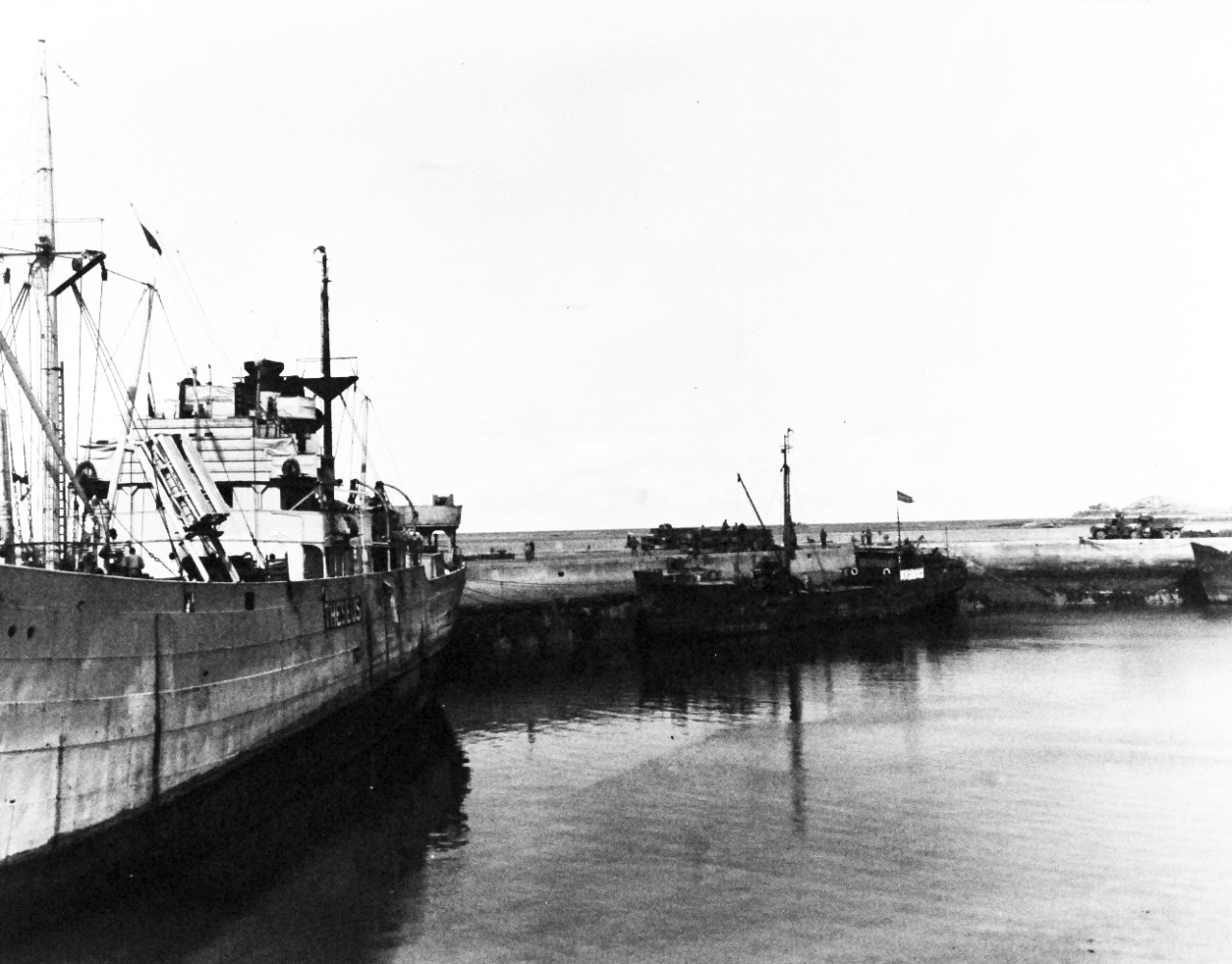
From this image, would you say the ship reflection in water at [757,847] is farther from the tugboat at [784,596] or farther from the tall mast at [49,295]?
the tugboat at [784,596]

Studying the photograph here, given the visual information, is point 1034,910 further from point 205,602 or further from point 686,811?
point 205,602

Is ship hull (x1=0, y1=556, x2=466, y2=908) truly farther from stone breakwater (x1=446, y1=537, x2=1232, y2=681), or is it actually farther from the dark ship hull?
the dark ship hull

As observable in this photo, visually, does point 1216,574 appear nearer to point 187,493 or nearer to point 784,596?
point 784,596

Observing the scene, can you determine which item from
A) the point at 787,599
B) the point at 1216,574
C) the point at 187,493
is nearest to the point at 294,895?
the point at 187,493

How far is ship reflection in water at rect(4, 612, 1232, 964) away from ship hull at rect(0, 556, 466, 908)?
1245 mm

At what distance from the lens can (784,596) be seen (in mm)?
57312

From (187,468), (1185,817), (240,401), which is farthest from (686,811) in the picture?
(240,401)

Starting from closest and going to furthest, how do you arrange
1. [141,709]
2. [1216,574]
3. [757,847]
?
[141,709]
[757,847]
[1216,574]

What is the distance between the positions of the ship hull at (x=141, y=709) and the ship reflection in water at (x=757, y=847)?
125cm

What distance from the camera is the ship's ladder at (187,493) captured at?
1836 cm

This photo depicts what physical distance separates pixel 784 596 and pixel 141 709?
46729 millimetres

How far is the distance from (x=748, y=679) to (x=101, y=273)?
96.5ft

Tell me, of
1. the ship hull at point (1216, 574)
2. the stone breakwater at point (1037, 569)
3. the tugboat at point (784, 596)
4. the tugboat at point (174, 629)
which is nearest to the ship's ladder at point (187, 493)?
the tugboat at point (174, 629)

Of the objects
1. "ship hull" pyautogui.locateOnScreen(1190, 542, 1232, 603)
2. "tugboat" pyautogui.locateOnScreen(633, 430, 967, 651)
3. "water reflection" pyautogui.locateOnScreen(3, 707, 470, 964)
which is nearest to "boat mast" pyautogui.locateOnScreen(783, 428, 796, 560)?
"tugboat" pyautogui.locateOnScreen(633, 430, 967, 651)
